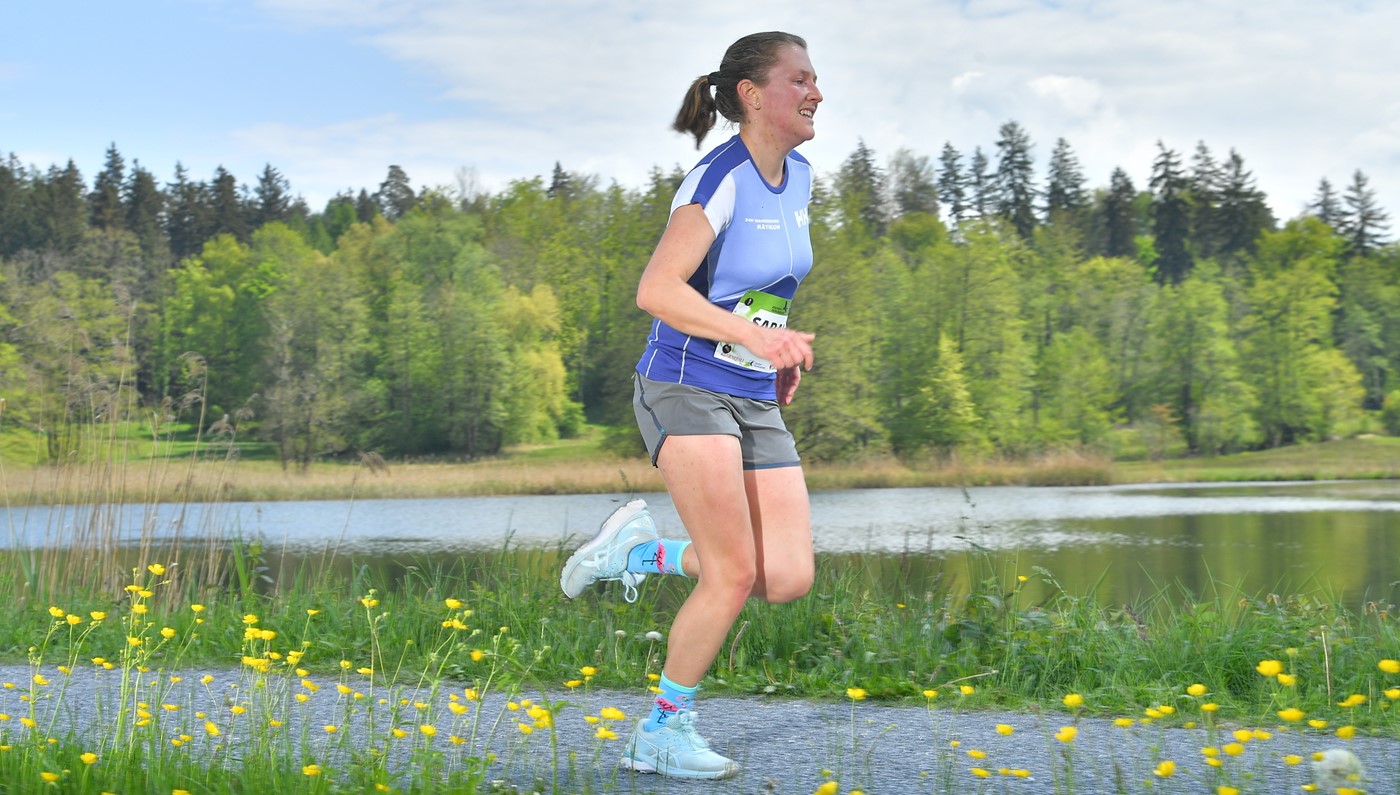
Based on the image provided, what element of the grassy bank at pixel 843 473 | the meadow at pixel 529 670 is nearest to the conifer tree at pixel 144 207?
the grassy bank at pixel 843 473

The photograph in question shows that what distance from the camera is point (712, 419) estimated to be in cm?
352

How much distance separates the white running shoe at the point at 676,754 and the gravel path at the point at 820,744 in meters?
0.03

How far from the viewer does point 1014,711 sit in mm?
4395

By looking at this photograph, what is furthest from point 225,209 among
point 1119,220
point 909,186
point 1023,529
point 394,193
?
point 1023,529

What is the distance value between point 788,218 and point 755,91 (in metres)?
0.37

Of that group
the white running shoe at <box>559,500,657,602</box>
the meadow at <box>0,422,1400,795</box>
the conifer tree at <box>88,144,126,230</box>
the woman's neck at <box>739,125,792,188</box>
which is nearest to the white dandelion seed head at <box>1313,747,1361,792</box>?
the meadow at <box>0,422,1400,795</box>

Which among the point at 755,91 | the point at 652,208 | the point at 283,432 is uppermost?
the point at 652,208

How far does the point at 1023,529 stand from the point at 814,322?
1516cm

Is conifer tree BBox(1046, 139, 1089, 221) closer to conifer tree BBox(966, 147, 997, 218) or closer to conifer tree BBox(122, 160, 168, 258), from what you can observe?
conifer tree BBox(966, 147, 997, 218)

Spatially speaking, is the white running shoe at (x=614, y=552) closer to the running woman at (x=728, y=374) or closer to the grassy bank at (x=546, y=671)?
the grassy bank at (x=546, y=671)

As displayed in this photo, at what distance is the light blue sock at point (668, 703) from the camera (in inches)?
139

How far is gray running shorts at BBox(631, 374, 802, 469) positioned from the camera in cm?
A: 352

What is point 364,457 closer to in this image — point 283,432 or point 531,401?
point 283,432

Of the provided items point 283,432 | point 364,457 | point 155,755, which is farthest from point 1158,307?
point 155,755
